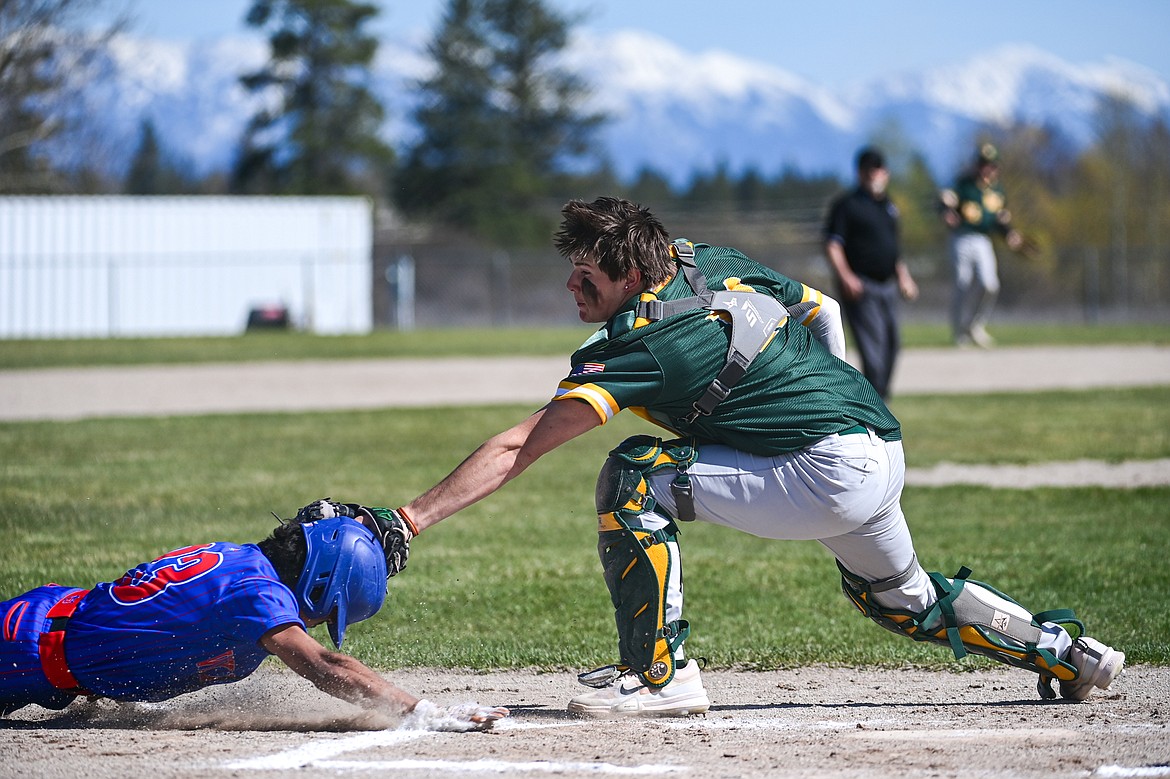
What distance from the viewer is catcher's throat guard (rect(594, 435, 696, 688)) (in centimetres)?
432

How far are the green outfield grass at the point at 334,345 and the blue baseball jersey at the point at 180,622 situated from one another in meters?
17.6

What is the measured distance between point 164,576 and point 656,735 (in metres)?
1.60

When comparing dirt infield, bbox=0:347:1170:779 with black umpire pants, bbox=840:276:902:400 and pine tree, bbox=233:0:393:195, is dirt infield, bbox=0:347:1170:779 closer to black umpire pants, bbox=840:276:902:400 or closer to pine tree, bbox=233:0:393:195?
black umpire pants, bbox=840:276:902:400

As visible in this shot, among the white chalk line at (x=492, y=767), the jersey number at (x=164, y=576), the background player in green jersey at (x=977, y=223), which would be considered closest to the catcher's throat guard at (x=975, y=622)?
the white chalk line at (x=492, y=767)

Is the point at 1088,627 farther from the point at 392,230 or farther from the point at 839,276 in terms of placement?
the point at 392,230

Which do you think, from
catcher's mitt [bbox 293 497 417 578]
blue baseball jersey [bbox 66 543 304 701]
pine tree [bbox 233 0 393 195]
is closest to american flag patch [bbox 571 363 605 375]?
catcher's mitt [bbox 293 497 417 578]

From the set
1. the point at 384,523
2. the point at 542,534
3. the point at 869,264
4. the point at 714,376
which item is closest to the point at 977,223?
the point at 869,264

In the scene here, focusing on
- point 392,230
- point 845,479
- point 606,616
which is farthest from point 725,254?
point 392,230

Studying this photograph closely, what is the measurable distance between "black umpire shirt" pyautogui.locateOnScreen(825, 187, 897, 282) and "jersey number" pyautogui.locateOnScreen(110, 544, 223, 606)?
26.1ft

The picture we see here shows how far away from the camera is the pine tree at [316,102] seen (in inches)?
2312

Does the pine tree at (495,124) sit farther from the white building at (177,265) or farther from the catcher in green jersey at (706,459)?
the catcher in green jersey at (706,459)

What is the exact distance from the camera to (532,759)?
3.95m

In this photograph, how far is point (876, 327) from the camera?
11.3 metres

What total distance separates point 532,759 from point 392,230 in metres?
64.6
